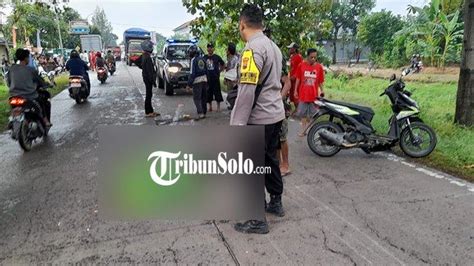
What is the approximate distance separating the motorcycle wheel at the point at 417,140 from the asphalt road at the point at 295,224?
23cm

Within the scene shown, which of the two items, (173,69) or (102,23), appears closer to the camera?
(173,69)

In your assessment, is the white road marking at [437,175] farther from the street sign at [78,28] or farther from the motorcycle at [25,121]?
the street sign at [78,28]

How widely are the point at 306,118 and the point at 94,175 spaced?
162 inches

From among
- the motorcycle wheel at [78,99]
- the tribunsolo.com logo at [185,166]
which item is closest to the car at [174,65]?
the motorcycle wheel at [78,99]

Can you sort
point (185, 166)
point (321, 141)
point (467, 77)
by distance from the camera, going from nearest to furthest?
A: point (185, 166)
point (321, 141)
point (467, 77)

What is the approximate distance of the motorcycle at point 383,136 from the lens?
17.5 feet

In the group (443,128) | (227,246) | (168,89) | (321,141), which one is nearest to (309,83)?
(321,141)

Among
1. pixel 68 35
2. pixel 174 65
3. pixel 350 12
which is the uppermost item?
pixel 350 12

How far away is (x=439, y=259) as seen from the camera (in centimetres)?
284

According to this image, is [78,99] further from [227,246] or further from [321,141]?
[227,246]

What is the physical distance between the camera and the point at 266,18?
30.6 feet

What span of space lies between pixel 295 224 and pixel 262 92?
1299 millimetres

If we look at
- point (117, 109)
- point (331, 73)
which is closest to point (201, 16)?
point (117, 109)

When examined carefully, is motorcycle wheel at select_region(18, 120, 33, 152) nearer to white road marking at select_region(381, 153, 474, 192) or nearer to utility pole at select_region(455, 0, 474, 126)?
white road marking at select_region(381, 153, 474, 192)
